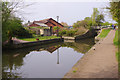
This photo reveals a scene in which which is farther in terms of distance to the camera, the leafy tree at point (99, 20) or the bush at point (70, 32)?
the leafy tree at point (99, 20)

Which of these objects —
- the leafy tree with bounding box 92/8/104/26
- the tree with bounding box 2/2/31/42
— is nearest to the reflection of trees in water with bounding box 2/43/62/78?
the tree with bounding box 2/2/31/42

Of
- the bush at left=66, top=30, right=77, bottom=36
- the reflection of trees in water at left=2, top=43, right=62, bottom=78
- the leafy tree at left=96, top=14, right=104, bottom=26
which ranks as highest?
the leafy tree at left=96, top=14, right=104, bottom=26

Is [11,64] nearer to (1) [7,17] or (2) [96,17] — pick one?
(1) [7,17]

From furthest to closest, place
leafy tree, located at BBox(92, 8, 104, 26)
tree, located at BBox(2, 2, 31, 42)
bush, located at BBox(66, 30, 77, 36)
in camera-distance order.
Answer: leafy tree, located at BBox(92, 8, 104, 26)
bush, located at BBox(66, 30, 77, 36)
tree, located at BBox(2, 2, 31, 42)

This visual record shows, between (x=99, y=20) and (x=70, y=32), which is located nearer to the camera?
(x=70, y=32)

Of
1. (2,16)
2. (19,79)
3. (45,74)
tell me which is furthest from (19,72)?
(2,16)

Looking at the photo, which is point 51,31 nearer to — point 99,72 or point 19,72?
point 19,72

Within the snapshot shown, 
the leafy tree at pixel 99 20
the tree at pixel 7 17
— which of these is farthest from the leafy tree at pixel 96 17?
the tree at pixel 7 17

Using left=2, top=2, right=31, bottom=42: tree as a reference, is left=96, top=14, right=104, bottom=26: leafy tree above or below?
above

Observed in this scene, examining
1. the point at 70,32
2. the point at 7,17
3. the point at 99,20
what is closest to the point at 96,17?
the point at 99,20

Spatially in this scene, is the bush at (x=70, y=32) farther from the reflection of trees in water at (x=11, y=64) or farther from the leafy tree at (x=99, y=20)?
the reflection of trees in water at (x=11, y=64)

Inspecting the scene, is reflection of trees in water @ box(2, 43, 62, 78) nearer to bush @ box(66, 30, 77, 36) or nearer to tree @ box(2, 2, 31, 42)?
tree @ box(2, 2, 31, 42)

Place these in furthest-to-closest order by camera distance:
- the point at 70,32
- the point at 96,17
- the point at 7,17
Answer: the point at 96,17 → the point at 70,32 → the point at 7,17

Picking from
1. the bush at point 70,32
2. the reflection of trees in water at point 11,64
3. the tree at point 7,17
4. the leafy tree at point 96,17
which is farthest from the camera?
the leafy tree at point 96,17
